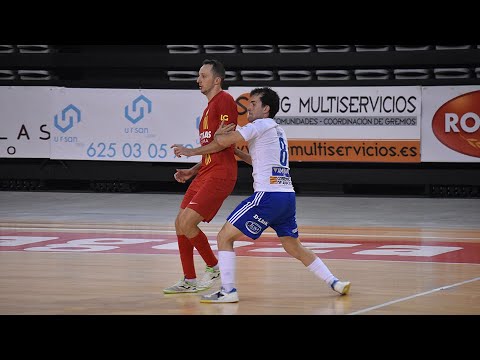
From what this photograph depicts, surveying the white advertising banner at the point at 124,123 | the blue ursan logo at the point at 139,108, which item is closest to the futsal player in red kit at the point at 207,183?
the white advertising banner at the point at 124,123

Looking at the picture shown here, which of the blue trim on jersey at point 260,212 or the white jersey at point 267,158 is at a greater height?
the white jersey at point 267,158

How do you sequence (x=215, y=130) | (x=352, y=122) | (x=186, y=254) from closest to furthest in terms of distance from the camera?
(x=215, y=130)
(x=186, y=254)
(x=352, y=122)

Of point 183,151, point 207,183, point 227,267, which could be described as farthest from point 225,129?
point 227,267

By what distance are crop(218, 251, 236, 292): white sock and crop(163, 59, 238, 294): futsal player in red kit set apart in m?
0.63

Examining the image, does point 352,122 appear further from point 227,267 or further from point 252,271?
point 227,267

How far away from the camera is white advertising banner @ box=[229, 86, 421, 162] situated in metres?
21.9

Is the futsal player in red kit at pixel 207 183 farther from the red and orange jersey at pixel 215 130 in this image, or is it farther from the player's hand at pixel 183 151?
the player's hand at pixel 183 151

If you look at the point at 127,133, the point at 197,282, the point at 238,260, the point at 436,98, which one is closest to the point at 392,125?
the point at 436,98

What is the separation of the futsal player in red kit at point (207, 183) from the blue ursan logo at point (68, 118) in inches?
526

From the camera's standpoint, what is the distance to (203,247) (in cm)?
1050

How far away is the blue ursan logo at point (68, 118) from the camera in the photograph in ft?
76.9

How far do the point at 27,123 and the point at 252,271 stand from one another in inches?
505
